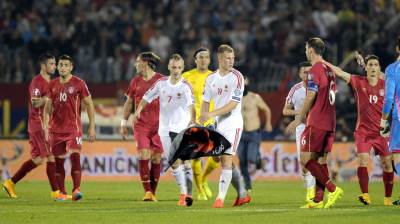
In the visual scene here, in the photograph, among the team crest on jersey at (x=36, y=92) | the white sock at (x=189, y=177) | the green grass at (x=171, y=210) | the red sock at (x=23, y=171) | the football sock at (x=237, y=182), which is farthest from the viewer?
the red sock at (x=23, y=171)

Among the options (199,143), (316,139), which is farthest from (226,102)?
(316,139)

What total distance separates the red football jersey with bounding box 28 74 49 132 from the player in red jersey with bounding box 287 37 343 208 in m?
5.89

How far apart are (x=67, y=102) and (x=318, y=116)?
5322 millimetres

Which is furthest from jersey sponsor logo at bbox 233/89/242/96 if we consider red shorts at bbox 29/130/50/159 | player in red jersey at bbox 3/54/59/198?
red shorts at bbox 29/130/50/159

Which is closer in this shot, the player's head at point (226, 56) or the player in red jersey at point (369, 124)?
the player's head at point (226, 56)

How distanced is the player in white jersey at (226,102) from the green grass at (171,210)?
58 cm

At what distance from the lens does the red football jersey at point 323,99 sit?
51.8 feet

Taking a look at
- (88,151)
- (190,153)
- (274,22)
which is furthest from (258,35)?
(190,153)

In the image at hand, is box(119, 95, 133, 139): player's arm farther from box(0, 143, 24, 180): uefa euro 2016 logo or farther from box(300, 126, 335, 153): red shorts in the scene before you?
box(0, 143, 24, 180): uefa euro 2016 logo

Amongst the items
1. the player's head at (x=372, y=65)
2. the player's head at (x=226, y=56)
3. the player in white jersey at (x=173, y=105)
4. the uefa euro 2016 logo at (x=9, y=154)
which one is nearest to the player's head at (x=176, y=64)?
the player in white jersey at (x=173, y=105)

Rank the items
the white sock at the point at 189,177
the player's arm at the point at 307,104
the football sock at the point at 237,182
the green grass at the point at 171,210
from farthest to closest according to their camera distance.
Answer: the white sock at the point at 189,177
the football sock at the point at 237,182
the player's arm at the point at 307,104
the green grass at the point at 171,210

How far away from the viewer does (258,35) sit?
109 feet

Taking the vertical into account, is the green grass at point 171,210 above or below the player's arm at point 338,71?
below

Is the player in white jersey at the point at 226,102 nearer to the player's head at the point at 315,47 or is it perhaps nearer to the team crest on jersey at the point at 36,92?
the player's head at the point at 315,47
